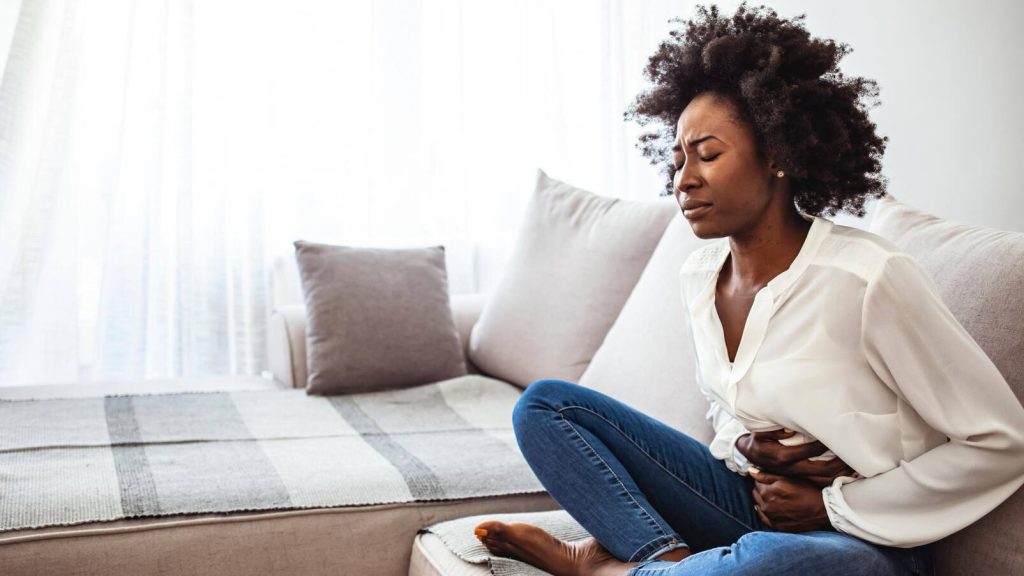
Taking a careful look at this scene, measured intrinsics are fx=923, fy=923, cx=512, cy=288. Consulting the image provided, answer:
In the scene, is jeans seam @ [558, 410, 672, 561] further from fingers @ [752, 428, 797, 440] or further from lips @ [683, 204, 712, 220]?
lips @ [683, 204, 712, 220]

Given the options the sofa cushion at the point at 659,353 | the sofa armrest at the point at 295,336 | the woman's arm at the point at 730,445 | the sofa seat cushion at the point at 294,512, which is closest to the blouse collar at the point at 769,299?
the woman's arm at the point at 730,445

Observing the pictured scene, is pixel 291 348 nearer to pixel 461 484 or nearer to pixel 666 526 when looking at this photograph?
pixel 461 484

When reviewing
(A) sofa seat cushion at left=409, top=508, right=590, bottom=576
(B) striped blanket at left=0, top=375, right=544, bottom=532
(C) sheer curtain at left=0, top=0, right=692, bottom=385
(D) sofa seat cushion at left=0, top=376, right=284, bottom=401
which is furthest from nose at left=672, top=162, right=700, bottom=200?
(C) sheer curtain at left=0, top=0, right=692, bottom=385

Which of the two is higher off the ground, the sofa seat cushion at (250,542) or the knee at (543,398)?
the knee at (543,398)

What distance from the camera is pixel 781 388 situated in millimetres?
1119

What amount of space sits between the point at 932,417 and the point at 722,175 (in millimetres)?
383

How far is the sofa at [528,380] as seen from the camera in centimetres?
115

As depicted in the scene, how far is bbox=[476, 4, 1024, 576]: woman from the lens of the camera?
1023mm

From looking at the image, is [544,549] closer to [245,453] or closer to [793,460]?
[793,460]

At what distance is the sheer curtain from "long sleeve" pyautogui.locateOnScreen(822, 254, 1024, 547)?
2.04 meters

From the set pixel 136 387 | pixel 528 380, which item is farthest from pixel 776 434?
pixel 136 387

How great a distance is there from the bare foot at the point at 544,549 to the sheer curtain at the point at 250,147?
1.72m

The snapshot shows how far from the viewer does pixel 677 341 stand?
1.71 meters

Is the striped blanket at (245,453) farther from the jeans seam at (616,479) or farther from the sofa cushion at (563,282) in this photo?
the jeans seam at (616,479)
